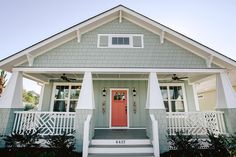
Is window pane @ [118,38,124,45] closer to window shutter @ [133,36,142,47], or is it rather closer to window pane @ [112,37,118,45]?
window pane @ [112,37,118,45]

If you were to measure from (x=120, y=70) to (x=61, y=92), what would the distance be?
16.1 feet

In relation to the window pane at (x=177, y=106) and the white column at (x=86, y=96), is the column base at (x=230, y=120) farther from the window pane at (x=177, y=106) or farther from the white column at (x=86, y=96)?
the white column at (x=86, y=96)

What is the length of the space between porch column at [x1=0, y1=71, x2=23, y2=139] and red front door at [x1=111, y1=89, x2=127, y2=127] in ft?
16.8

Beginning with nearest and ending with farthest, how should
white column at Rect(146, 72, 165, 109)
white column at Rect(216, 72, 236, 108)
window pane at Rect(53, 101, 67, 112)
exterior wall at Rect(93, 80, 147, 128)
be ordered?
white column at Rect(146, 72, 165, 109) < white column at Rect(216, 72, 236, 108) < exterior wall at Rect(93, 80, 147, 128) < window pane at Rect(53, 101, 67, 112)

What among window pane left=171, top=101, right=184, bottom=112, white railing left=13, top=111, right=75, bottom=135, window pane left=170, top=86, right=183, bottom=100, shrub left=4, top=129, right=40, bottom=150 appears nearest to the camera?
shrub left=4, top=129, right=40, bottom=150

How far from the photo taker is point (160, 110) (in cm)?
617

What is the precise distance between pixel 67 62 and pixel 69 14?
3.65m

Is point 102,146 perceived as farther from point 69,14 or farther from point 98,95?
point 69,14

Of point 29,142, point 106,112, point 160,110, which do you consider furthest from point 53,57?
point 160,110

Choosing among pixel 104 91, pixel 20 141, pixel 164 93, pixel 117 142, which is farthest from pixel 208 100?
pixel 20 141

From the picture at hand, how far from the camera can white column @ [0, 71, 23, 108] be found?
6.14 metres

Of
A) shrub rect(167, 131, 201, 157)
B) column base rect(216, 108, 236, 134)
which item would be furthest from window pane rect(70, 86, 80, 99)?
column base rect(216, 108, 236, 134)

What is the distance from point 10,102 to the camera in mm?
6164

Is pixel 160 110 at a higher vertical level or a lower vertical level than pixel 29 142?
higher
